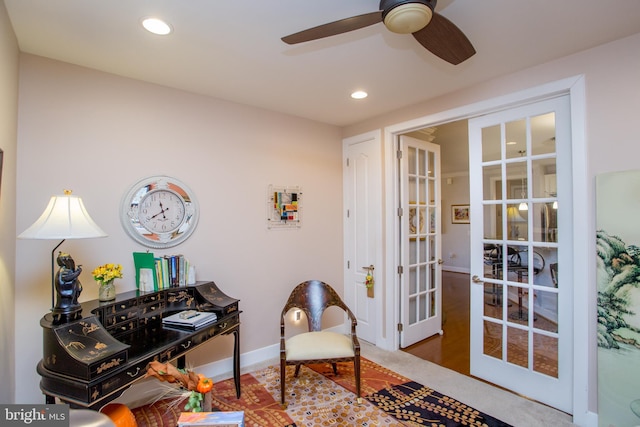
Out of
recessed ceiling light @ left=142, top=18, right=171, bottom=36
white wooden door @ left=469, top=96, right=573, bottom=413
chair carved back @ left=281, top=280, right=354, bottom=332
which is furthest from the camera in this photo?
chair carved back @ left=281, top=280, right=354, bottom=332

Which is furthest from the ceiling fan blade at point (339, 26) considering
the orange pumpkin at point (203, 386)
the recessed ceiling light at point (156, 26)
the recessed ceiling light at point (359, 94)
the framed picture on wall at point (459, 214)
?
the framed picture on wall at point (459, 214)

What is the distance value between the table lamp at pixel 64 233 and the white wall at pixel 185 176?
1.94 ft

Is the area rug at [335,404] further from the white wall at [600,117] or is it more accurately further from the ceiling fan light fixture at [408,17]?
the ceiling fan light fixture at [408,17]

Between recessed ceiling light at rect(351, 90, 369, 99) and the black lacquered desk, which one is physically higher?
recessed ceiling light at rect(351, 90, 369, 99)

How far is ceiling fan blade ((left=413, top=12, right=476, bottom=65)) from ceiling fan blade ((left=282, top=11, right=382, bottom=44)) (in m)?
0.25

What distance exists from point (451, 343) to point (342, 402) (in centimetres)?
178

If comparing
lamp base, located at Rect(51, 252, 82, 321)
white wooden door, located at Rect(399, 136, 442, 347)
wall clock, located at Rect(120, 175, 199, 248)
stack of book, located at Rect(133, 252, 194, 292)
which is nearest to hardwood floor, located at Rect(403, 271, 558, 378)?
white wooden door, located at Rect(399, 136, 442, 347)

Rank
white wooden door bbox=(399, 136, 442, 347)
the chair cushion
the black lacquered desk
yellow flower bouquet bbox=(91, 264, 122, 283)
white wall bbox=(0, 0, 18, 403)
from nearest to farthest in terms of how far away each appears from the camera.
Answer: the black lacquered desk, white wall bbox=(0, 0, 18, 403), yellow flower bouquet bbox=(91, 264, 122, 283), the chair cushion, white wooden door bbox=(399, 136, 442, 347)

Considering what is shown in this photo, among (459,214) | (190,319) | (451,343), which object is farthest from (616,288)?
(459,214)

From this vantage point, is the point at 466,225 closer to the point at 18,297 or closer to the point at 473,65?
the point at 473,65

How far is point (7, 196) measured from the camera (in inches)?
72.5

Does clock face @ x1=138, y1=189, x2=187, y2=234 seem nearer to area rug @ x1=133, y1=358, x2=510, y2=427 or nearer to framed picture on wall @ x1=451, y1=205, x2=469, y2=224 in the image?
area rug @ x1=133, y1=358, x2=510, y2=427

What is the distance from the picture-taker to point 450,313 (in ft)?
15.6

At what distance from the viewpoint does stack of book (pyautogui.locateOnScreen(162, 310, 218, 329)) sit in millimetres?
2152
